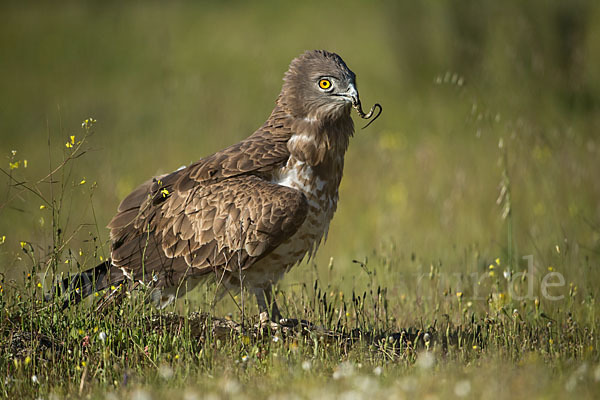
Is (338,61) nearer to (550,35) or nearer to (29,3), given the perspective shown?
(550,35)

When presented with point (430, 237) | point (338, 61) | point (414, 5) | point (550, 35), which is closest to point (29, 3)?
point (414, 5)

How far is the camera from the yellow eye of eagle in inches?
226

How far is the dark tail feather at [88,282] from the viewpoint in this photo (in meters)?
5.29

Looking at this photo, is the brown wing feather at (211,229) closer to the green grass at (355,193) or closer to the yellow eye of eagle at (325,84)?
the green grass at (355,193)

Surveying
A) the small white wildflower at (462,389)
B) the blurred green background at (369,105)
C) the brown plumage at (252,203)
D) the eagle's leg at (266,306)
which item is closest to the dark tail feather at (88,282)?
the brown plumage at (252,203)

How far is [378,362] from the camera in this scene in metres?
4.64

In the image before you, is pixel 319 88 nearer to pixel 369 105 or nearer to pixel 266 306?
pixel 266 306

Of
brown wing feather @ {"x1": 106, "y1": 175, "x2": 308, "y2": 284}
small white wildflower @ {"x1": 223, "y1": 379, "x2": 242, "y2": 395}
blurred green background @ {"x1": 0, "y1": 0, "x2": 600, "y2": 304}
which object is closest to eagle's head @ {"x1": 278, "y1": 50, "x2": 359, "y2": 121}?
brown wing feather @ {"x1": 106, "y1": 175, "x2": 308, "y2": 284}

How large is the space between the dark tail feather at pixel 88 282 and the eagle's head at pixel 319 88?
2012 mm

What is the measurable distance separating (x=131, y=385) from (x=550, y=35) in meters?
12.0

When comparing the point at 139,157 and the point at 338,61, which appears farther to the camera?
the point at 139,157

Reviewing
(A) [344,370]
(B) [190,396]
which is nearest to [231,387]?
(B) [190,396]

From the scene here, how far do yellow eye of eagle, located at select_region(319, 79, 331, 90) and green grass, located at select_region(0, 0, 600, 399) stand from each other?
0.96m

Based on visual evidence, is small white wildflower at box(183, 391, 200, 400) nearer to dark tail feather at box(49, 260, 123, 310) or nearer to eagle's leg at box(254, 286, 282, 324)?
dark tail feather at box(49, 260, 123, 310)
